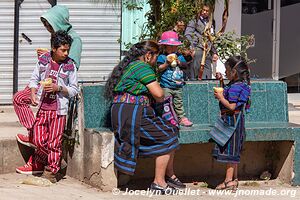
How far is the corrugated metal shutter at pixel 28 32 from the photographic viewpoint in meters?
12.2

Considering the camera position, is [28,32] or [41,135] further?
[28,32]

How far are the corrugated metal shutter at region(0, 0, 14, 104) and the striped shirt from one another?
5071 millimetres

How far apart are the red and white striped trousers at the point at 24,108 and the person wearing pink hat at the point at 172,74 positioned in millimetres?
1419

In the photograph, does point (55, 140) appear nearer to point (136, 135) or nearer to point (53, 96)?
point (53, 96)

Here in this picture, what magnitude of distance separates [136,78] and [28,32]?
5.30m

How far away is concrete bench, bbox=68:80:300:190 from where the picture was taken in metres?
7.69

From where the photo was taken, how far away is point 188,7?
345 inches

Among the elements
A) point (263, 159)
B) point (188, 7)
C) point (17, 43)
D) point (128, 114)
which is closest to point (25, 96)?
point (128, 114)

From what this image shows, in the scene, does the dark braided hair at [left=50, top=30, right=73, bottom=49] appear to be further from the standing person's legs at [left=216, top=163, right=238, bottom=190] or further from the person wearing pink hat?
the standing person's legs at [left=216, top=163, right=238, bottom=190]

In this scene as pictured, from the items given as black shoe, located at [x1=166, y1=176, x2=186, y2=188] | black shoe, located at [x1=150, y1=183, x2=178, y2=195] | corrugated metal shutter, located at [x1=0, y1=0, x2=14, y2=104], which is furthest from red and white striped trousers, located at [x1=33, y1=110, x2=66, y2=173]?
corrugated metal shutter, located at [x1=0, y1=0, x2=14, y2=104]

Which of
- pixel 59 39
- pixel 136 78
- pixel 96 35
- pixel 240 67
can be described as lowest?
pixel 136 78

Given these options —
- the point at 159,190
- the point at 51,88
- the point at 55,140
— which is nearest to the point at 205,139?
the point at 159,190

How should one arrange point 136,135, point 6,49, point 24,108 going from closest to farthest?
1. point 136,135
2. point 24,108
3. point 6,49

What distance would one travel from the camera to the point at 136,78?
289 inches
